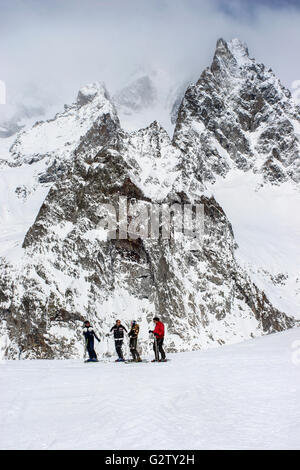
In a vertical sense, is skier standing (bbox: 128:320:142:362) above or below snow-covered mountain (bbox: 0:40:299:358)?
below

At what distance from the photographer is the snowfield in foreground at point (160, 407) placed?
1036cm

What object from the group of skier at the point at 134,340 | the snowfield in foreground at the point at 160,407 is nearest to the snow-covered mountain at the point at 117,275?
the group of skier at the point at 134,340

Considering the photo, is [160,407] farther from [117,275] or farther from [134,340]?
[117,275]

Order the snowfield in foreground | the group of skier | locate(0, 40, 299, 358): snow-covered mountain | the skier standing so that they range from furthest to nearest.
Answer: locate(0, 40, 299, 358): snow-covered mountain
the skier standing
the group of skier
the snowfield in foreground

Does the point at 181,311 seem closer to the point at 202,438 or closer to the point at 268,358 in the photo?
the point at 268,358

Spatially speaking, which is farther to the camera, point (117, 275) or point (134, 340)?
point (117, 275)

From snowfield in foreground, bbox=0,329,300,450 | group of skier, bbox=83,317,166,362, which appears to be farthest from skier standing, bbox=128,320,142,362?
snowfield in foreground, bbox=0,329,300,450

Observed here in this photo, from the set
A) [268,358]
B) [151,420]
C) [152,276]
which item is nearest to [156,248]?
[152,276]

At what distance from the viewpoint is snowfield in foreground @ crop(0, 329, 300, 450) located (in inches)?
408

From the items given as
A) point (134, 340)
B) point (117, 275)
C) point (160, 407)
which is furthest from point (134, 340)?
point (117, 275)

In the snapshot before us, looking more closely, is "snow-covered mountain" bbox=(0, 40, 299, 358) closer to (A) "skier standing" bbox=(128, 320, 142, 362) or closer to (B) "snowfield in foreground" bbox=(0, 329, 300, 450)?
(A) "skier standing" bbox=(128, 320, 142, 362)

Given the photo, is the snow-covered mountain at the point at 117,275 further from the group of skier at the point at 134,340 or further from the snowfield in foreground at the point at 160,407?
the snowfield in foreground at the point at 160,407

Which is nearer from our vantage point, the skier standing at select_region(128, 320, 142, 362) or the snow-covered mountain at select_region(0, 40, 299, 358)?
the skier standing at select_region(128, 320, 142, 362)

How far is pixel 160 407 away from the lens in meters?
12.9
